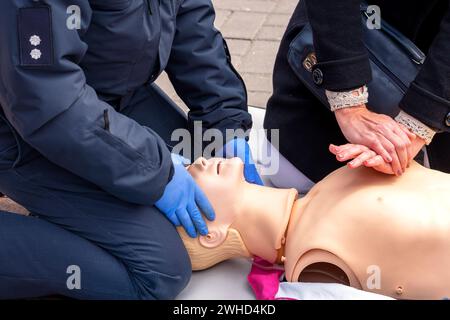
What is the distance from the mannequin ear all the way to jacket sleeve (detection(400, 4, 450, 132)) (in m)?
0.57

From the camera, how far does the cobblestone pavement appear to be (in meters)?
3.48

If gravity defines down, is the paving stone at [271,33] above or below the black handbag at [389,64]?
below

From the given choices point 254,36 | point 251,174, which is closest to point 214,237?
point 251,174

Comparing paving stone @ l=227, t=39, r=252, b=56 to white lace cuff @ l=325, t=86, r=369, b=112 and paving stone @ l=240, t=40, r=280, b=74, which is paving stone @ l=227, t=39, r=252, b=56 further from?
white lace cuff @ l=325, t=86, r=369, b=112

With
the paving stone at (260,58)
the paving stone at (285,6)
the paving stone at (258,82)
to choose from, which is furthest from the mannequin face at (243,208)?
the paving stone at (285,6)

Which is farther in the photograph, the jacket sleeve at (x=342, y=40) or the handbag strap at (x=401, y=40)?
the handbag strap at (x=401, y=40)

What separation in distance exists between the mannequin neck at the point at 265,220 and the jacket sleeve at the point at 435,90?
0.39 metres

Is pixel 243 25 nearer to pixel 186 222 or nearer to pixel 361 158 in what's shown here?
pixel 186 222

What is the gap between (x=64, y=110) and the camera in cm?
166

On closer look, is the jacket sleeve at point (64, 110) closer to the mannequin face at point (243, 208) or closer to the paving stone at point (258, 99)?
the mannequin face at point (243, 208)

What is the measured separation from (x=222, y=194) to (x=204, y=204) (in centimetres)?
6

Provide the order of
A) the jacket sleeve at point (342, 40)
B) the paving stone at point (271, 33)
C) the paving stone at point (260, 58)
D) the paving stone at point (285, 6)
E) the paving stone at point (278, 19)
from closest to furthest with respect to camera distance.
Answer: the jacket sleeve at point (342, 40)
the paving stone at point (260, 58)
the paving stone at point (271, 33)
the paving stone at point (278, 19)
the paving stone at point (285, 6)

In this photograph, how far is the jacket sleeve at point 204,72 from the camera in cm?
226
